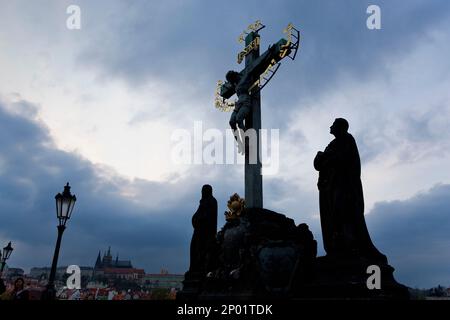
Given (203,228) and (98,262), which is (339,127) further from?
(98,262)

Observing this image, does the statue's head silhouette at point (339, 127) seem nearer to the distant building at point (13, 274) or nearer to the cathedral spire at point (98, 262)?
the distant building at point (13, 274)

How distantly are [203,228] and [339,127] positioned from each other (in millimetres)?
4782

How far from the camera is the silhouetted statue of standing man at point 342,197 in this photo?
6.16 m

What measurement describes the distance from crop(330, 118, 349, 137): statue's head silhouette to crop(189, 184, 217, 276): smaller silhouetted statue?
4.39m

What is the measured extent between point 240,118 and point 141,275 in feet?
358

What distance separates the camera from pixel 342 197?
6371 mm

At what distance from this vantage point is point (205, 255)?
955cm

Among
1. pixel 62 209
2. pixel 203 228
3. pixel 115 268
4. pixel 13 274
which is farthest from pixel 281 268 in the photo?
pixel 115 268

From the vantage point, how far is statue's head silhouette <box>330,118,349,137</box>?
695 centimetres

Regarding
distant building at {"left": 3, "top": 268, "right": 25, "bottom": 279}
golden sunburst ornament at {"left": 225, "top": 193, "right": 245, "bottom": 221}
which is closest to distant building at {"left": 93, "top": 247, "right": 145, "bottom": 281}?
distant building at {"left": 3, "top": 268, "right": 25, "bottom": 279}

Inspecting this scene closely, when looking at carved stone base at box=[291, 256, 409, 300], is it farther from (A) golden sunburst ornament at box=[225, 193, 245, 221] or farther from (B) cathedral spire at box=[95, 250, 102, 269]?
(B) cathedral spire at box=[95, 250, 102, 269]

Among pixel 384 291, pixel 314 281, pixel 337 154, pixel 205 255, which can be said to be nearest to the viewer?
pixel 384 291
